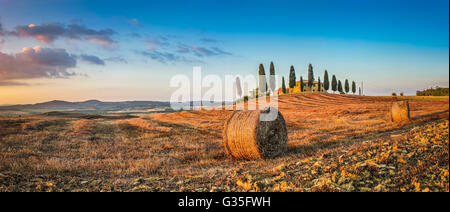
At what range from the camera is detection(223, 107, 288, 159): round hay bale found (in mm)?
8664

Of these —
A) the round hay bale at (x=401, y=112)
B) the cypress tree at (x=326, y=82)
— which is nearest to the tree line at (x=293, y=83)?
the cypress tree at (x=326, y=82)

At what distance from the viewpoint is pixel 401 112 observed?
17.1m

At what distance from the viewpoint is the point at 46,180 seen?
5.95 meters

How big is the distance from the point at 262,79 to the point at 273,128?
167 feet

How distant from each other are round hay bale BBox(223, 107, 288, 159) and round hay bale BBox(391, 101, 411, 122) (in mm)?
12879

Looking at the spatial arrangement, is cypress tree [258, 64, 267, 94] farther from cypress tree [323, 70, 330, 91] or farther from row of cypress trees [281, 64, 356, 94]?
cypress tree [323, 70, 330, 91]

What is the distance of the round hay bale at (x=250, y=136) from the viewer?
341 inches

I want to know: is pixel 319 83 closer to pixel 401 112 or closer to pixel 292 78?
pixel 292 78

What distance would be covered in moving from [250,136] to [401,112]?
47.6 feet

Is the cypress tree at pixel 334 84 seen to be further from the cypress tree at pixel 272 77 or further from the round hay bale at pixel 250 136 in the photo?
the round hay bale at pixel 250 136

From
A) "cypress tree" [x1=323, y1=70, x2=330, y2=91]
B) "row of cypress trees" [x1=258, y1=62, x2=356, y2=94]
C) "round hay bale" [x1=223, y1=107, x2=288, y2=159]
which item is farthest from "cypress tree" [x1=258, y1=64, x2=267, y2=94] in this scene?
"round hay bale" [x1=223, y1=107, x2=288, y2=159]
